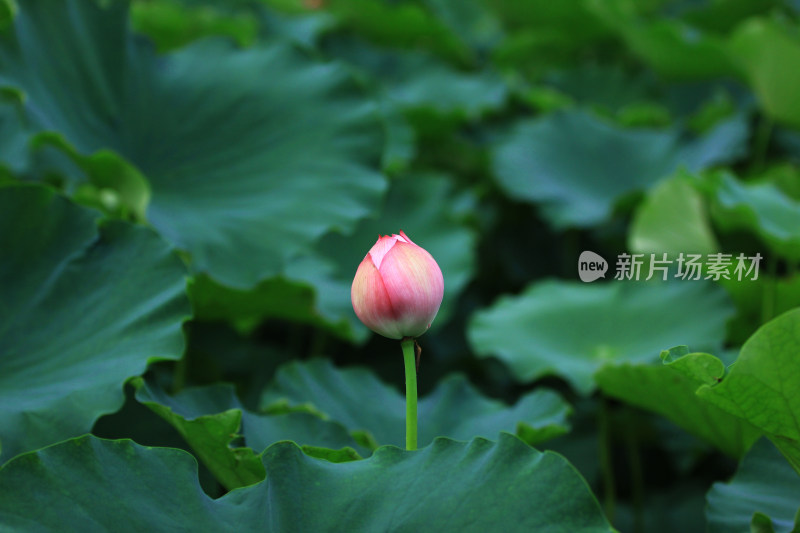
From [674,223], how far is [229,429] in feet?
2.47

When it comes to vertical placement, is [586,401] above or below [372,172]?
below

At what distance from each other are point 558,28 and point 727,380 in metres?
1.58

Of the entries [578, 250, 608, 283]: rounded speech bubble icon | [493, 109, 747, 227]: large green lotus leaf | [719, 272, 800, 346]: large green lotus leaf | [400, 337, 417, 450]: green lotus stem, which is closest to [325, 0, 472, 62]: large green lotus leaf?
[493, 109, 747, 227]: large green lotus leaf

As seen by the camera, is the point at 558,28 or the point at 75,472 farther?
the point at 558,28

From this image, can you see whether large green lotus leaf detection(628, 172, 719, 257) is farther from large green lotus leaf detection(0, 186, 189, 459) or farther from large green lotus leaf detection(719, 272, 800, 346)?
large green lotus leaf detection(0, 186, 189, 459)

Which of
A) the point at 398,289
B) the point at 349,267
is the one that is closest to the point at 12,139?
the point at 349,267

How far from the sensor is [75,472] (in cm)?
51

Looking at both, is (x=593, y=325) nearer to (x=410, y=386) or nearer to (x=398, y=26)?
(x=410, y=386)

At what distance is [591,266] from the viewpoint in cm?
132

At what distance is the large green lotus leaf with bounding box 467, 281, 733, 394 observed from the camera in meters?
1.01

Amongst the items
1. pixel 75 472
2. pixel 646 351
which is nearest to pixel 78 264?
pixel 75 472

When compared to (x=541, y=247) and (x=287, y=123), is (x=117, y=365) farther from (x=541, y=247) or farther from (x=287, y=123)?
(x=541, y=247)

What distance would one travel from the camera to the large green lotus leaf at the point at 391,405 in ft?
2.57

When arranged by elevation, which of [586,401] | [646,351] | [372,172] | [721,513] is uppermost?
[372,172]
